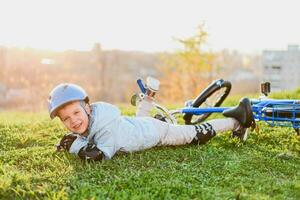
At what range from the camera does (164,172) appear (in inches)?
166

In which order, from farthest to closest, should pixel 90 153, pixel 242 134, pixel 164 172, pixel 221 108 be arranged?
pixel 221 108 < pixel 242 134 < pixel 90 153 < pixel 164 172

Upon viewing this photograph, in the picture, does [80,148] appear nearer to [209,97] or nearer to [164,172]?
[164,172]

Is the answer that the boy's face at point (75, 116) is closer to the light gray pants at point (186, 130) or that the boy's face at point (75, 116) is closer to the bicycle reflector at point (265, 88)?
the light gray pants at point (186, 130)

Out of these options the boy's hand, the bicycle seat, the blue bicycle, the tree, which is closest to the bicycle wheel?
the blue bicycle

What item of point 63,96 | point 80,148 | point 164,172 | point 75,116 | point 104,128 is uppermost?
point 63,96

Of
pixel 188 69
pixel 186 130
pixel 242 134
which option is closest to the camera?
pixel 186 130

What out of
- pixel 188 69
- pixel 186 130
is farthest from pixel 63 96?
pixel 188 69

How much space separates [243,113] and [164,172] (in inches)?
51.2

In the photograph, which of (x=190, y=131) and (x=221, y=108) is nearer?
(x=190, y=131)

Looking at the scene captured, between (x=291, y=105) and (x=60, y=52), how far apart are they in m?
30.7

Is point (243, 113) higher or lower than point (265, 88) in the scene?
lower

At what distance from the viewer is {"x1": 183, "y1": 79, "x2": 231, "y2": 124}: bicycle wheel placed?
607 centimetres

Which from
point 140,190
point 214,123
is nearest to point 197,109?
point 214,123

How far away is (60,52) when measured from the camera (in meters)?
35.0
